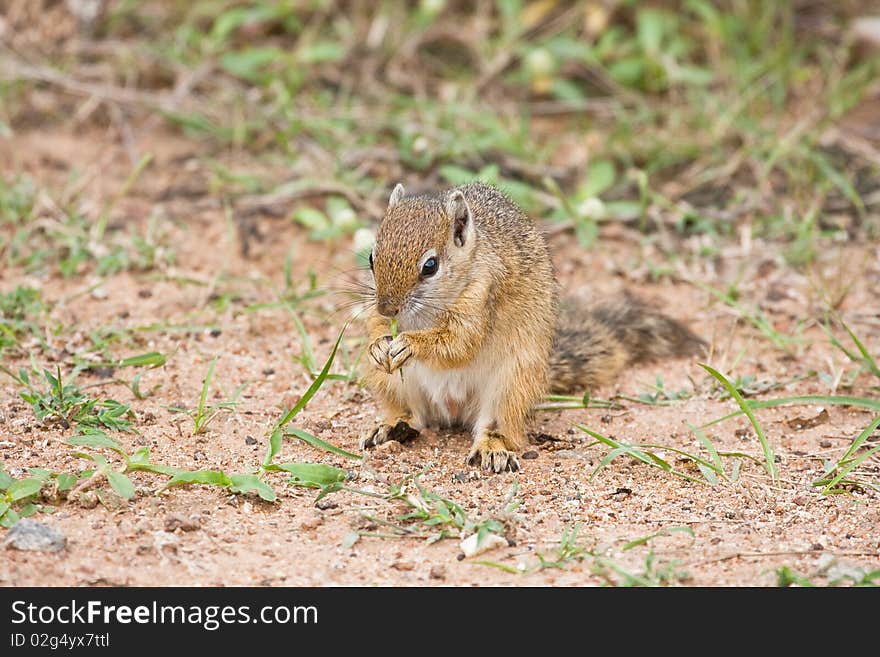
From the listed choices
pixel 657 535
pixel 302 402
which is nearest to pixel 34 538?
pixel 302 402

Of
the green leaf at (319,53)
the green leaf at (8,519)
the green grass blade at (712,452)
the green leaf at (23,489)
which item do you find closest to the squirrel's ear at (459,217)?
the green grass blade at (712,452)

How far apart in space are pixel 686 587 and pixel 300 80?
443 cm

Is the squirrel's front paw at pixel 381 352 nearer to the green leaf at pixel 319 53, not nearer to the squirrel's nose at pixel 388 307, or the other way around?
the squirrel's nose at pixel 388 307

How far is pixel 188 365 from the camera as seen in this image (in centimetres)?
479

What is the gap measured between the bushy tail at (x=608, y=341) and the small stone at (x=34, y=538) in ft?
6.89

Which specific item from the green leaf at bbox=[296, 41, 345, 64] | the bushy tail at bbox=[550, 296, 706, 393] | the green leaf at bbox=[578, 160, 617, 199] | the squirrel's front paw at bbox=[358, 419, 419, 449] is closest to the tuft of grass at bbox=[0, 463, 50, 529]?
the squirrel's front paw at bbox=[358, 419, 419, 449]

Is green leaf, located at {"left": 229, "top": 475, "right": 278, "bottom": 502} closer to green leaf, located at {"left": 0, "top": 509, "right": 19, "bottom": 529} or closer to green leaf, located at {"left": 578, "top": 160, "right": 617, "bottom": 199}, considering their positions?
green leaf, located at {"left": 0, "top": 509, "right": 19, "bottom": 529}

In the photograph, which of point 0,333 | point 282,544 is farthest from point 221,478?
point 0,333

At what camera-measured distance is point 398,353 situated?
161 inches

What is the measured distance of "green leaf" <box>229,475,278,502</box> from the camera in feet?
12.0

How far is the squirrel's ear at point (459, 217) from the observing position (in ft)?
13.7
